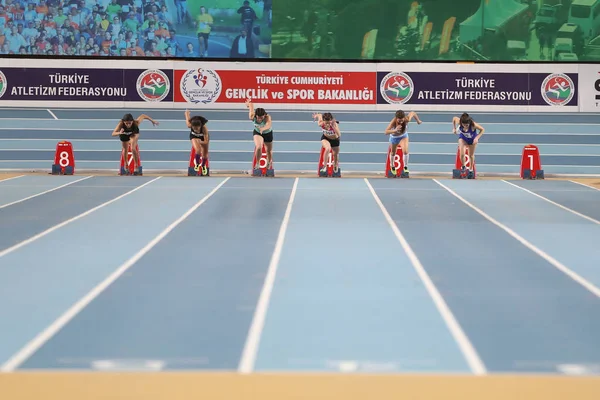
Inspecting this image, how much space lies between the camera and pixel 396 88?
25734 millimetres

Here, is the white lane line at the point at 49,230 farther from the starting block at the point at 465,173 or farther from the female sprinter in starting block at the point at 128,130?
the starting block at the point at 465,173

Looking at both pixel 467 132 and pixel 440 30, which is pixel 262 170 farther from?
pixel 440 30

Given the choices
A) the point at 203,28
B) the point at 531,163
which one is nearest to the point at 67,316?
the point at 531,163

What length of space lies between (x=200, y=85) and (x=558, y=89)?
353 inches

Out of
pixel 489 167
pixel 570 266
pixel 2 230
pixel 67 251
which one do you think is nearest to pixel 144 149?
pixel 489 167

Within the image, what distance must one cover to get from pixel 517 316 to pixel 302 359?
1.95m

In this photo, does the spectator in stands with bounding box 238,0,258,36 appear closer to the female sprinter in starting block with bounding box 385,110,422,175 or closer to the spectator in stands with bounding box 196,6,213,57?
the spectator in stands with bounding box 196,6,213,57

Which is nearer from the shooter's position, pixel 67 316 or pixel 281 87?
pixel 67 316

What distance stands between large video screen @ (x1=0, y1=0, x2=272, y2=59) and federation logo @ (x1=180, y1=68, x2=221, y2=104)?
810mm

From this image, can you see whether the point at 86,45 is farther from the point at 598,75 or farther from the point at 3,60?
the point at 598,75

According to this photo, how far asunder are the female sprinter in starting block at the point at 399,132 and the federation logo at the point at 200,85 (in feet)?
20.5

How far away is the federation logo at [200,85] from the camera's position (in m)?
25.6

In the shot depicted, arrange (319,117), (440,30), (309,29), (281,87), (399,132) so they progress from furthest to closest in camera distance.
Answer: (309,29), (440,30), (281,87), (399,132), (319,117)

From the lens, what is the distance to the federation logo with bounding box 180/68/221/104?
2564cm
